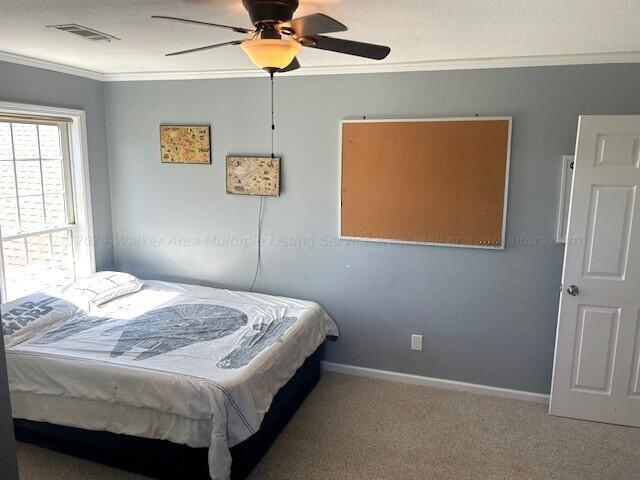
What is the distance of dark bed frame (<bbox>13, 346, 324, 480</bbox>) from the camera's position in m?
2.47

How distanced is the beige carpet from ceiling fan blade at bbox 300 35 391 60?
216cm

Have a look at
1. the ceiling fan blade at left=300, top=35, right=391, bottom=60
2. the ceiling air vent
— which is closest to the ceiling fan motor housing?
the ceiling fan blade at left=300, top=35, right=391, bottom=60

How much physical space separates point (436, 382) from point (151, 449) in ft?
6.80

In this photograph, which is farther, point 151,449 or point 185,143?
point 185,143

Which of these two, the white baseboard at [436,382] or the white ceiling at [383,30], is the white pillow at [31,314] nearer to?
the white ceiling at [383,30]

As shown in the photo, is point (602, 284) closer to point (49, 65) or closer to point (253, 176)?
point (253, 176)

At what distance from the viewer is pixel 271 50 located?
184 centimetres

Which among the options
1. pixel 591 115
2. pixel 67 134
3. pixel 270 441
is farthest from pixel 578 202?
pixel 67 134

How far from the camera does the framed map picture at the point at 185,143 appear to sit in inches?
152

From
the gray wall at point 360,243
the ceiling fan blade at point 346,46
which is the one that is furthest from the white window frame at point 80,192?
the ceiling fan blade at point 346,46

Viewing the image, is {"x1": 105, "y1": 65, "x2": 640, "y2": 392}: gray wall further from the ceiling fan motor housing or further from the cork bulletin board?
the ceiling fan motor housing

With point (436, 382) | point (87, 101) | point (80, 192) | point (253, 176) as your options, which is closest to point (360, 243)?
point (253, 176)

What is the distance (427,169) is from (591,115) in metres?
1.04

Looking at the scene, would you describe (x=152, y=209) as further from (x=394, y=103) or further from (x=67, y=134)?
(x=394, y=103)
